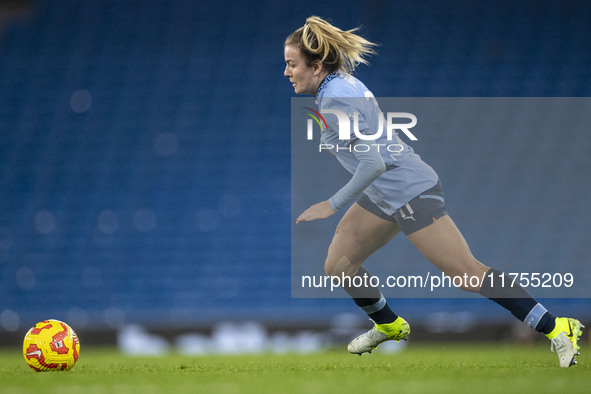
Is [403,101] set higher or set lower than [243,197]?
higher

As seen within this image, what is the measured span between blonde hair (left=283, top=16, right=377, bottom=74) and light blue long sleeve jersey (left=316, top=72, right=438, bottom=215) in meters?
0.10

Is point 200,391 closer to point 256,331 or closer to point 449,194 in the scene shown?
point 256,331

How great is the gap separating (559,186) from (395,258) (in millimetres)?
2181

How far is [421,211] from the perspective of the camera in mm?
4750

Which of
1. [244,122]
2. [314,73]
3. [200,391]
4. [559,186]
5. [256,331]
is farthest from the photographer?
[244,122]

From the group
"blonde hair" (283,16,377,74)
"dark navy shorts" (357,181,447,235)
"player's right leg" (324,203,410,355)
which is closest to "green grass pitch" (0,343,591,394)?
"player's right leg" (324,203,410,355)

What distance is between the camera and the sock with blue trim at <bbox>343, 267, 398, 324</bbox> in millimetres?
5180

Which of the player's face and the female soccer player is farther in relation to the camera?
the player's face

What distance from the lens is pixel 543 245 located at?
9578 mm

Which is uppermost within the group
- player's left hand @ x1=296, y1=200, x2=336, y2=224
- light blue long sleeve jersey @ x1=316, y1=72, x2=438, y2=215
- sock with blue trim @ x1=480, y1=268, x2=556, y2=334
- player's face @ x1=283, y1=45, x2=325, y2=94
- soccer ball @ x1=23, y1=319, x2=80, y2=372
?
player's face @ x1=283, y1=45, x2=325, y2=94

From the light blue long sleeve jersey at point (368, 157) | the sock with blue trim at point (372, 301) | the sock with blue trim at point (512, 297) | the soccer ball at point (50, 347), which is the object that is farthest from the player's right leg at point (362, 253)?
the soccer ball at point (50, 347)

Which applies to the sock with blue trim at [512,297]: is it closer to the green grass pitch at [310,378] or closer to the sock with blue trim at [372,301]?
the green grass pitch at [310,378]

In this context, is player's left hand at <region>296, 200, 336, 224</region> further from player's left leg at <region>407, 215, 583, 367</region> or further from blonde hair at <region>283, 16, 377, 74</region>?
blonde hair at <region>283, 16, 377, 74</region>

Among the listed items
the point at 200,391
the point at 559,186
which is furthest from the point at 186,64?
the point at 200,391
